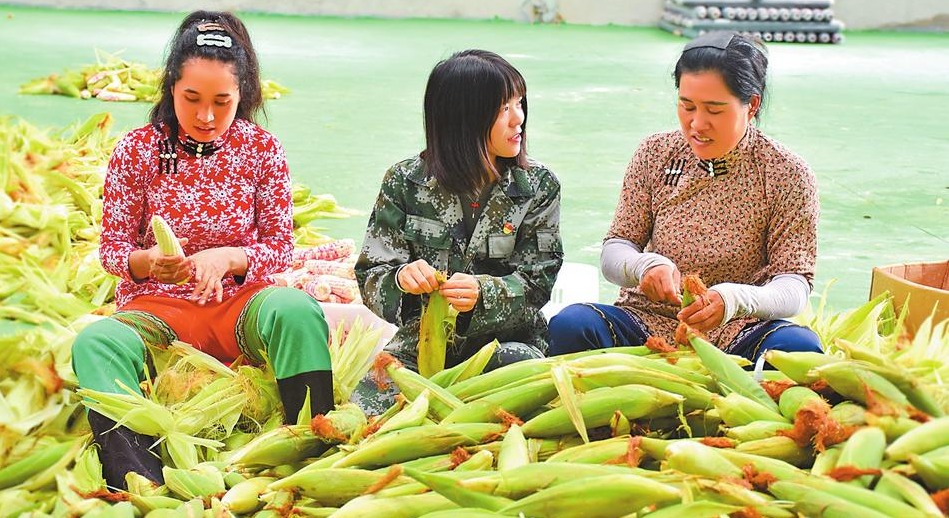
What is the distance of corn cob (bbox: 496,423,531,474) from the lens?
57.5 inches

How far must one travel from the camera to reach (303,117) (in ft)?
23.6

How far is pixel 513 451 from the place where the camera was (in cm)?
149

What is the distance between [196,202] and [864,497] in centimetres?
171

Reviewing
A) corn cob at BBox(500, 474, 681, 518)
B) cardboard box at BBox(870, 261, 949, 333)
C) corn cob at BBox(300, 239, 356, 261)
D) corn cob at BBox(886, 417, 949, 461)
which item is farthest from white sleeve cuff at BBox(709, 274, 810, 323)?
corn cob at BBox(300, 239, 356, 261)

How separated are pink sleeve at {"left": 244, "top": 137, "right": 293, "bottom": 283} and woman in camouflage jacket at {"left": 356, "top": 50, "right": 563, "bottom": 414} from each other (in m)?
0.24

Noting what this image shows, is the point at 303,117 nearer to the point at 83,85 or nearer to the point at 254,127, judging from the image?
the point at 83,85

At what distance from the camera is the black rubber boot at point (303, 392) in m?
2.20

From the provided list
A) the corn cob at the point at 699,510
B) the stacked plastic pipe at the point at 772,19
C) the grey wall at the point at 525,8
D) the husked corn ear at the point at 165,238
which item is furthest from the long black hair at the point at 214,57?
the grey wall at the point at 525,8

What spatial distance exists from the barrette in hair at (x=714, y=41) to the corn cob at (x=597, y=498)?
1260 mm

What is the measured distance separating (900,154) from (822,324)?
407cm

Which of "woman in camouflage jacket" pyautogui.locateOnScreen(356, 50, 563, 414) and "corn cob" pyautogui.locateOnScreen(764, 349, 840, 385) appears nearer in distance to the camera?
"corn cob" pyautogui.locateOnScreen(764, 349, 840, 385)

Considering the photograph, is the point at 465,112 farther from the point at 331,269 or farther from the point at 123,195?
the point at 331,269

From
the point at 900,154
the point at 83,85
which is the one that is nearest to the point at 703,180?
the point at 900,154

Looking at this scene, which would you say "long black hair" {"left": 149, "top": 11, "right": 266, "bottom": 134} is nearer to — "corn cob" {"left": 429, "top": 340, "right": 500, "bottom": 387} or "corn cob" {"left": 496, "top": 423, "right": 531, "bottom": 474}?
"corn cob" {"left": 429, "top": 340, "right": 500, "bottom": 387}
